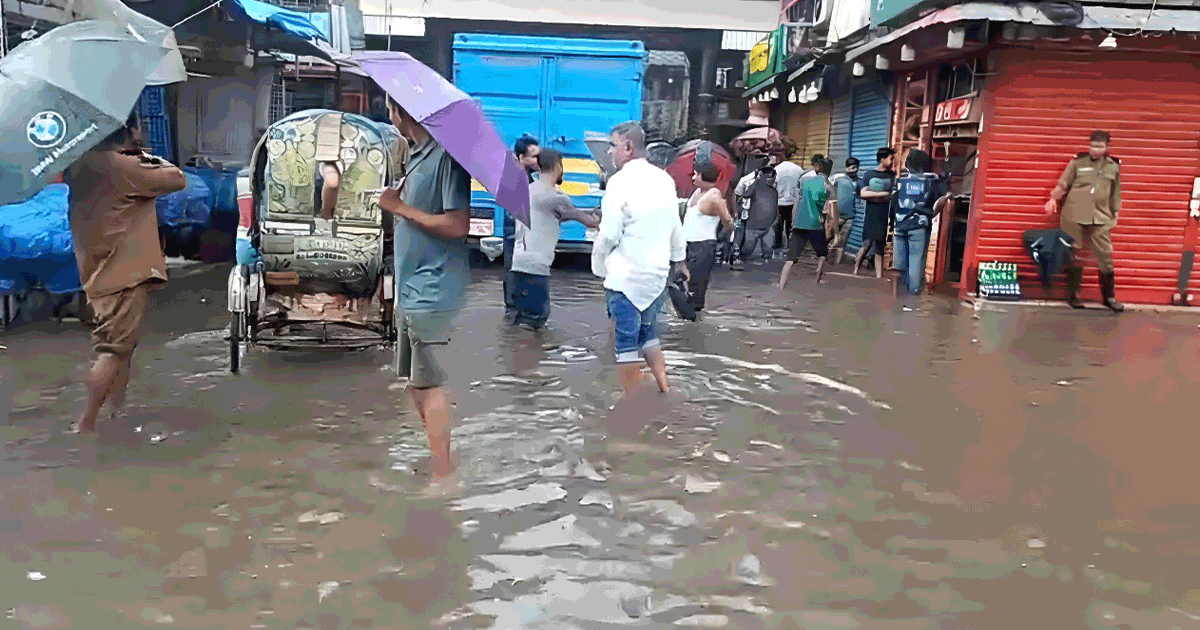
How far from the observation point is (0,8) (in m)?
7.92

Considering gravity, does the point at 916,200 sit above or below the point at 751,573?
above

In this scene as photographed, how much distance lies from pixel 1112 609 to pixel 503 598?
236 centimetres

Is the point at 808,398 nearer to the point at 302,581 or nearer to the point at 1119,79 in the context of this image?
the point at 302,581

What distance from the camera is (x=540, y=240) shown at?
8430mm

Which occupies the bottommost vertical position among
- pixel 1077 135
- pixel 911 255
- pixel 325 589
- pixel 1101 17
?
pixel 325 589

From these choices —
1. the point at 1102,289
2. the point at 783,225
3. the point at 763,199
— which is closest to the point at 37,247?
the point at 763,199

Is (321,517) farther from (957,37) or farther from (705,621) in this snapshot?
(957,37)

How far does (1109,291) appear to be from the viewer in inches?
439

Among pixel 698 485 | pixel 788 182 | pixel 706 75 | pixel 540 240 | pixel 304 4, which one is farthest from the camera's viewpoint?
pixel 706 75

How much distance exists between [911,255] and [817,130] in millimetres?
9651

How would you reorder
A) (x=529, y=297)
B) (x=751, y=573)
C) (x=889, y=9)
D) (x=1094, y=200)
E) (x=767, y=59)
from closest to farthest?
(x=751, y=573) < (x=529, y=297) < (x=1094, y=200) < (x=889, y=9) < (x=767, y=59)

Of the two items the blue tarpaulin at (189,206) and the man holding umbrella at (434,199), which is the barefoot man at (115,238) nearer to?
the man holding umbrella at (434,199)

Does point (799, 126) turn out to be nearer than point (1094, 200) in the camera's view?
No

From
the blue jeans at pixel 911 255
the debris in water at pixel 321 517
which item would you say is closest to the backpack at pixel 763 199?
the blue jeans at pixel 911 255
